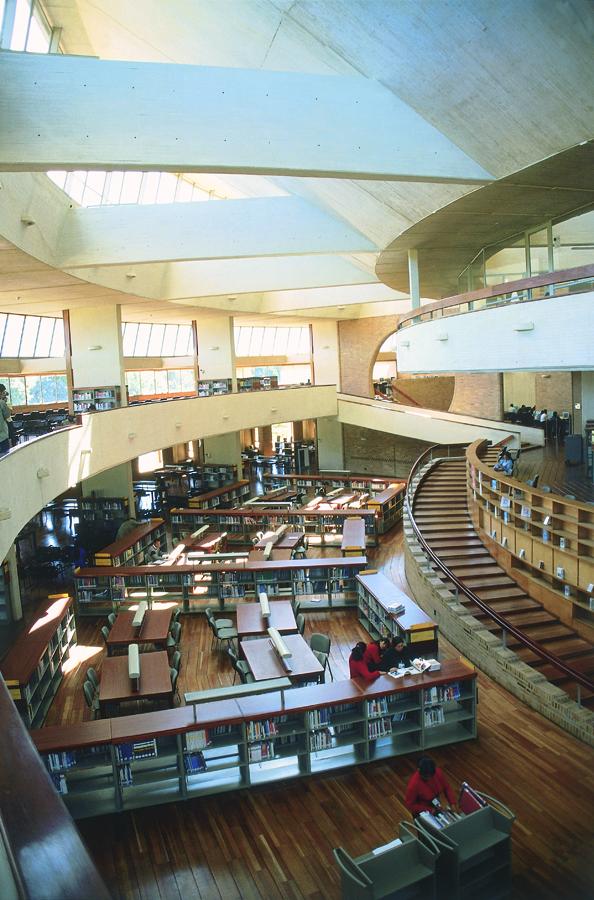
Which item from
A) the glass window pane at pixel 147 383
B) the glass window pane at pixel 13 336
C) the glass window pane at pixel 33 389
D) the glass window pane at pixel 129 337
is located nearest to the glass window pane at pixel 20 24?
the glass window pane at pixel 13 336

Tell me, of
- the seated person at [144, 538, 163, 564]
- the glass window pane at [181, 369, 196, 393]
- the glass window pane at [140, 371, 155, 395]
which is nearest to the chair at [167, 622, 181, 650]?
the seated person at [144, 538, 163, 564]

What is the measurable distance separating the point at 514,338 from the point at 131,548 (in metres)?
9.02

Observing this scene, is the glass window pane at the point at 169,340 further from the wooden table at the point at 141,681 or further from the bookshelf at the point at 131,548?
the wooden table at the point at 141,681

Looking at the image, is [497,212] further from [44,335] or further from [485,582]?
[44,335]

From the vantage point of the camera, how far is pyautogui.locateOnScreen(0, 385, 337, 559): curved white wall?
27.0 ft

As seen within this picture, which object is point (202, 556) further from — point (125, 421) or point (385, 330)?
point (385, 330)

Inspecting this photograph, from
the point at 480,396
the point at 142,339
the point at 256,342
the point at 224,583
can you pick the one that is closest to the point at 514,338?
the point at 224,583

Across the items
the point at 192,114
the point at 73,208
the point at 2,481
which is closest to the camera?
the point at 192,114

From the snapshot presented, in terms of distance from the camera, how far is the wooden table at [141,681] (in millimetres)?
6871

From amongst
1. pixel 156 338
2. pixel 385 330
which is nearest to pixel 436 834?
pixel 385 330

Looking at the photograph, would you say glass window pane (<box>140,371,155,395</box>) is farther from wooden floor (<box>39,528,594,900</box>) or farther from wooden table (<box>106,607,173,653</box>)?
wooden floor (<box>39,528,594,900</box>)

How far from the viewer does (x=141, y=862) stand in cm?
507

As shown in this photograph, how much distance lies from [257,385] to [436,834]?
18.6 m

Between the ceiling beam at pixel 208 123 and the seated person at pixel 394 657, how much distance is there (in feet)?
16.1
